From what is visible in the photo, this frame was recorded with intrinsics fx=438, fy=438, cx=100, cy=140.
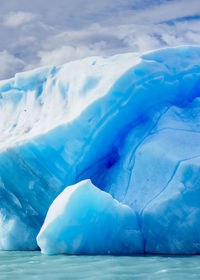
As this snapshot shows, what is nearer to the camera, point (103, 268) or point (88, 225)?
point (103, 268)

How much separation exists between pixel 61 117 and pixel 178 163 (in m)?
2.01

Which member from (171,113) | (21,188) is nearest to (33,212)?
(21,188)

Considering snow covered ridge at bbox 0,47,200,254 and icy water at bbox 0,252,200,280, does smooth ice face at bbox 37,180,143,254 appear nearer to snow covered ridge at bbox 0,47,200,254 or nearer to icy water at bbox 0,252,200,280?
snow covered ridge at bbox 0,47,200,254

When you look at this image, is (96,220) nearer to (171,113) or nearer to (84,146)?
(84,146)

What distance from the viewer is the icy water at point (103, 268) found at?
12.1 ft

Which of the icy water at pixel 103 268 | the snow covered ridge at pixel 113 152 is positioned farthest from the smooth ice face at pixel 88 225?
the icy water at pixel 103 268

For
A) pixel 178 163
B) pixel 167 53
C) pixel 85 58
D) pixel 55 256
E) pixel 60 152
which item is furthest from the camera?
pixel 85 58

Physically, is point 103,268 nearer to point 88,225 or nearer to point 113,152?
point 88,225

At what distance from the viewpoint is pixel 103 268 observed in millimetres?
4105

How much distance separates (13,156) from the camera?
642 cm

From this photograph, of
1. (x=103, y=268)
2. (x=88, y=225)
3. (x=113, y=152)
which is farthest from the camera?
(x=113, y=152)

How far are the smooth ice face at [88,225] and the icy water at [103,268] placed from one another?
0.92ft

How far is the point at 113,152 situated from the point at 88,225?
1.57 m

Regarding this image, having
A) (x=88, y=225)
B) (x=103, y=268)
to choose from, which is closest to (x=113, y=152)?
(x=88, y=225)
